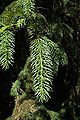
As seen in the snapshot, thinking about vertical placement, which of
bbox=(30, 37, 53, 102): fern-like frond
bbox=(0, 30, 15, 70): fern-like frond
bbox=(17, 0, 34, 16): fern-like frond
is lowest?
bbox=(30, 37, 53, 102): fern-like frond

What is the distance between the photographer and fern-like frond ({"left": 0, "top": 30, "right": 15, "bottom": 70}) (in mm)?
541

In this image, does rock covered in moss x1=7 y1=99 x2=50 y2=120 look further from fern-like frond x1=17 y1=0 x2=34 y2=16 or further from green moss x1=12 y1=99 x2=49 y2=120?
fern-like frond x1=17 y1=0 x2=34 y2=16

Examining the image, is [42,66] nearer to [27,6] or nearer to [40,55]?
[40,55]

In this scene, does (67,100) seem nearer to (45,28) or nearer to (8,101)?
(8,101)

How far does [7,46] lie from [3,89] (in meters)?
1.27

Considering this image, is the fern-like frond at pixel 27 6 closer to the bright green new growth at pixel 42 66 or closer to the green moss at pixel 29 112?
the bright green new growth at pixel 42 66

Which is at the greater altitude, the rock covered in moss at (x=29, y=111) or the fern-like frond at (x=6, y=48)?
the fern-like frond at (x=6, y=48)

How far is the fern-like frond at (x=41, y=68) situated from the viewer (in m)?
0.51

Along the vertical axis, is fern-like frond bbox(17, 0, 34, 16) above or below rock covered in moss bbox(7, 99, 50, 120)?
above

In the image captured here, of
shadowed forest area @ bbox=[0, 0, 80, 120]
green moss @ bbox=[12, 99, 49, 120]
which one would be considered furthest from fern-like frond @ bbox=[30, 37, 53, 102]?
green moss @ bbox=[12, 99, 49, 120]

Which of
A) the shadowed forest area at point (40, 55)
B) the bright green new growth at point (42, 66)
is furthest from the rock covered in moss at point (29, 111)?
the bright green new growth at point (42, 66)

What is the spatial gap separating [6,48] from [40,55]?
3.1 inches

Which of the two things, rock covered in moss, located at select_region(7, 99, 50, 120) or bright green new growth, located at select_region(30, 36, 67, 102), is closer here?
bright green new growth, located at select_region(30, 36, 67, 102)

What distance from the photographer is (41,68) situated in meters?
0.53
